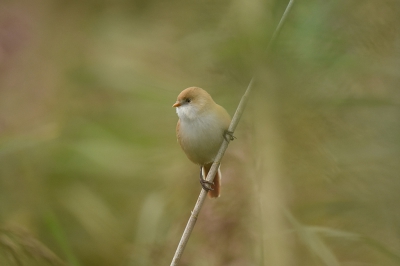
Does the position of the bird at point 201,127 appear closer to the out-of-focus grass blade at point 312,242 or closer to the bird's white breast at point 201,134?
the bird's white breast at point 201,134

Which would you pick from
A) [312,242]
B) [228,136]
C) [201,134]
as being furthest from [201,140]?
[312,242]

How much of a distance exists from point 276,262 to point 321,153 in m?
0.32

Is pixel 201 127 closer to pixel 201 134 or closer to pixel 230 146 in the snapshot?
pixel 201 134

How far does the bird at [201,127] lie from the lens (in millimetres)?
1513

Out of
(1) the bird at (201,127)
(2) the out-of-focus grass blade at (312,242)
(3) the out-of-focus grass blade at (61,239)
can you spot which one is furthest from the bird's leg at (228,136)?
(3) the out-of-focus grass blade at (61,239)

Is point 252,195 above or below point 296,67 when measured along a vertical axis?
below

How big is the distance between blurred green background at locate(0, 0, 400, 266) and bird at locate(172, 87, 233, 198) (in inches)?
2.4

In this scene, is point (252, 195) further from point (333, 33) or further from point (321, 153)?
point (333, 33)

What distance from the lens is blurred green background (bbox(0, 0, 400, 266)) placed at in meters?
1.14

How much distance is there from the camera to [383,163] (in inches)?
49.0

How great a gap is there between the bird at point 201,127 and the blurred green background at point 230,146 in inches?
2.4

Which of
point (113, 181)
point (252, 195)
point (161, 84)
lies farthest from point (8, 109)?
point (252, 195)

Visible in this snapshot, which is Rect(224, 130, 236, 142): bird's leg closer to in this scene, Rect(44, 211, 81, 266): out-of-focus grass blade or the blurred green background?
the blurred green background

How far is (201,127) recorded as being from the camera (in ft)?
5.04
